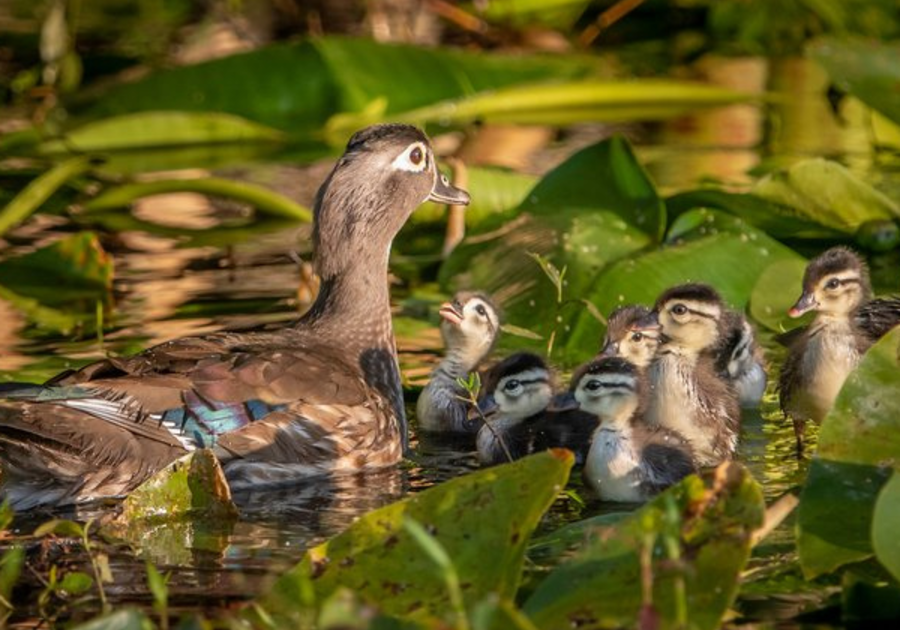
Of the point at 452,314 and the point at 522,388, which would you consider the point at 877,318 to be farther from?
the point at 452,314

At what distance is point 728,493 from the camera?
566 cm

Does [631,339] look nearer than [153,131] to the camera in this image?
Yes

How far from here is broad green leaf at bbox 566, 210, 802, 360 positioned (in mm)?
9383

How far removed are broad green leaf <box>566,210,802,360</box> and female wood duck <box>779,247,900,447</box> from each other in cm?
122

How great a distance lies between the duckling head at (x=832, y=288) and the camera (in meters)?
8.16

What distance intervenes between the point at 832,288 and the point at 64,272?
171 inches

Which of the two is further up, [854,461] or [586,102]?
[586,102]

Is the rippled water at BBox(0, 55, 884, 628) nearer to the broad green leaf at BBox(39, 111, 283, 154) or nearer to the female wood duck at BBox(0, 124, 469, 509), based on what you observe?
the female wood duck at BBox(0, 124, 469, 509)

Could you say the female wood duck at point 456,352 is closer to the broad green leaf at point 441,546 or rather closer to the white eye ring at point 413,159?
the white eye ring at point 413,159

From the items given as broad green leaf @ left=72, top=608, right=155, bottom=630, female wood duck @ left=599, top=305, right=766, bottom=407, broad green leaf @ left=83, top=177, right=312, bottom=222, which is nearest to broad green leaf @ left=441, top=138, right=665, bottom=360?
female wood duck @ left=599, top=305, right=766, bottom=407

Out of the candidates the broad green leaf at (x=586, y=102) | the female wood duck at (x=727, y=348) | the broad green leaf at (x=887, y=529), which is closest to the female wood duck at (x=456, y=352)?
the female wood duck at (x=727, y=348)

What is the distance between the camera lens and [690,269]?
961 cm

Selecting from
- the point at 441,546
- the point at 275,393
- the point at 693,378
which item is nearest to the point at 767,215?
the point at 693,378

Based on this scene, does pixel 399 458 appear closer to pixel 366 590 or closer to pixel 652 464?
pixel 652 464
